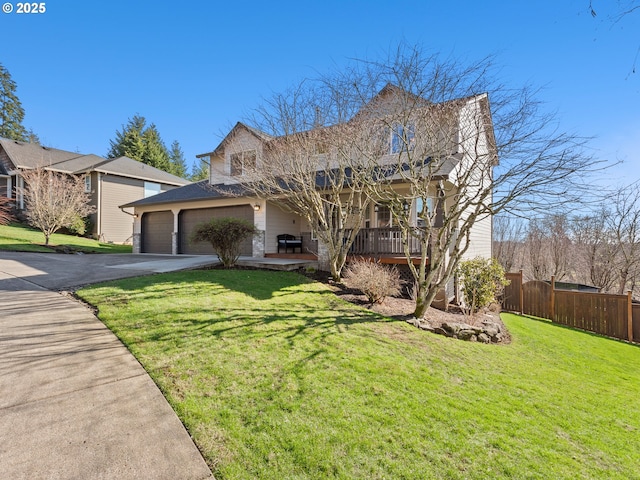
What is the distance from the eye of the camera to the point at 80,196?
19531mm

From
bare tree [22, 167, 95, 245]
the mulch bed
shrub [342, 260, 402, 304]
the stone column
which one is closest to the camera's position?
the mulch bed

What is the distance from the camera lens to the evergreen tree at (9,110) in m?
40.4

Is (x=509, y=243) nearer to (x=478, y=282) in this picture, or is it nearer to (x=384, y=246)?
(x=478, y=282)

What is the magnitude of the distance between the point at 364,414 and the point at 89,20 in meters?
15.2

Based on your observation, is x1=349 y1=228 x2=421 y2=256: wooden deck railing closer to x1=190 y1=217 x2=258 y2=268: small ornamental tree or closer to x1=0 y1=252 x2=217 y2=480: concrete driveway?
x1=190 y1=217 x2=258 y2=268: small ornamental tree

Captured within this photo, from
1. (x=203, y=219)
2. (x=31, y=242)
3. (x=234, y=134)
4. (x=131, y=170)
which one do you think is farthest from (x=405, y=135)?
(x=131, y=170)

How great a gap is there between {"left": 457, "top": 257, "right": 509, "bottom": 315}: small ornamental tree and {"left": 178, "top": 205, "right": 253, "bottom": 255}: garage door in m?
8.81

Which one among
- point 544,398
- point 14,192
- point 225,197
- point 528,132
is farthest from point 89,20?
point 14,192

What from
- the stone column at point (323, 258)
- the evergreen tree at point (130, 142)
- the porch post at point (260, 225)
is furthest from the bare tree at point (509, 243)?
the evergreen tree at point (130, 142)

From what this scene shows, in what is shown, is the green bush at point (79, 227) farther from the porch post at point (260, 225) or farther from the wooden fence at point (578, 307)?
the wooden fence at point (578, 307)

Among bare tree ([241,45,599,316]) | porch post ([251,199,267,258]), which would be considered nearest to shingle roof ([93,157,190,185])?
porch post ([251,199,267,258])

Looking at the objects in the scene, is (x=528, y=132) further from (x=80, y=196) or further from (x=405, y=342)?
(x=80, y=196)

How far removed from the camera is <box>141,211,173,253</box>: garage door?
17094mm

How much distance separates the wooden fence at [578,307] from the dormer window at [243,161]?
37.5 feet
